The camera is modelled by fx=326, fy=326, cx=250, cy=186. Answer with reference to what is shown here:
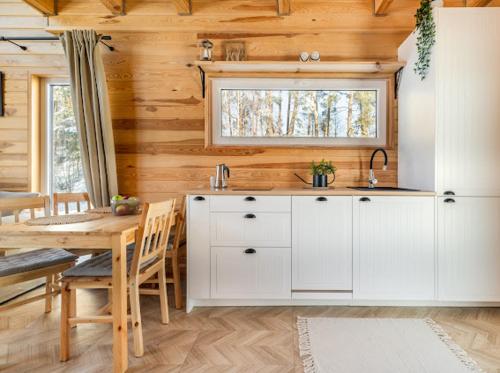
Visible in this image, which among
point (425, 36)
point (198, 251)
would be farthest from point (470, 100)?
point (198, 251)

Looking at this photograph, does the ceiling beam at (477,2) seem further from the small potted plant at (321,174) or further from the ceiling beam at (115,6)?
the ceiling beam at (115,6)

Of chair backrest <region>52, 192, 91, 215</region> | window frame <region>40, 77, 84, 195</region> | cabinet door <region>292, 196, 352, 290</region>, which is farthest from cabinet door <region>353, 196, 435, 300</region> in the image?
window frame <region>40, 77, 84, 195</region>

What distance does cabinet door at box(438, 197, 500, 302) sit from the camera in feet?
7.68

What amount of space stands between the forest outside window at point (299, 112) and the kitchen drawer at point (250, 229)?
33.7 inches

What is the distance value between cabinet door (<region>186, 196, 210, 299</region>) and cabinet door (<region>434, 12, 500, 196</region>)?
1786 mm

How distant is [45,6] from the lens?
2.93 m

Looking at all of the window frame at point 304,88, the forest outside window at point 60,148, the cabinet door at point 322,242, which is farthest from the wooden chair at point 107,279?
the forest outside window at point 60,148

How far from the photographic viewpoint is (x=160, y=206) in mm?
1825

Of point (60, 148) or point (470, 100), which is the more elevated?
point (470, 100)

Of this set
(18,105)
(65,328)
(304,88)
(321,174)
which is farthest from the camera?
(18,105)

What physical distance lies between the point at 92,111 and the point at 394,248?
2.72m

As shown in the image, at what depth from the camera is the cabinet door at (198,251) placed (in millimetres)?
2400

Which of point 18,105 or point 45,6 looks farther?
point 18,105

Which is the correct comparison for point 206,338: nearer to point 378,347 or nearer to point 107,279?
point 107,279
